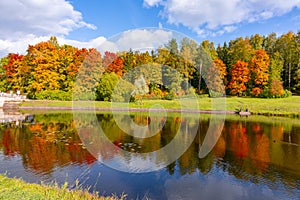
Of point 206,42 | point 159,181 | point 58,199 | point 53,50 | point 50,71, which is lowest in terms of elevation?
point 159,181

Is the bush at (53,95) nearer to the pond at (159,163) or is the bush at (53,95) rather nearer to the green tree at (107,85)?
the green tree at (107,85)

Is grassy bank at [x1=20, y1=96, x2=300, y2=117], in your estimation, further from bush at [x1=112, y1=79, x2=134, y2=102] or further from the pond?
the pond

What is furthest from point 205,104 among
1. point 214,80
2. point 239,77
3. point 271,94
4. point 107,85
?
point 107,85

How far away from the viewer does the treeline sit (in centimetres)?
4456

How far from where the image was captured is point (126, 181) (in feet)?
36.0

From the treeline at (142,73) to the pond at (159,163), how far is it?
23010 mm

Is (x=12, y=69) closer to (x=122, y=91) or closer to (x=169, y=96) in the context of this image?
(x=122, y=91)

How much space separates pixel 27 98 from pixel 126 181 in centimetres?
4497

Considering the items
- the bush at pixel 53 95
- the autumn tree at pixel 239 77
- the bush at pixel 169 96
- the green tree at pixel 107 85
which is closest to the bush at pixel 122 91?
the green tree at pixel 107 85

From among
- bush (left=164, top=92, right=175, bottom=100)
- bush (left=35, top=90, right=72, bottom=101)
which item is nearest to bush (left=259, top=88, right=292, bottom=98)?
bush (left=164, top=92, right=175, bottom=100)

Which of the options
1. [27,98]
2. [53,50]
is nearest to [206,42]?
[53,50]

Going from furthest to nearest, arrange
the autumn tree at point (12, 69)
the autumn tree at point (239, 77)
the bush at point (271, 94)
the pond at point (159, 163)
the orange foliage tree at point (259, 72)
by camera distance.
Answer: the autumn tree at point (12, 69), the autumn tree at point (239, 77), the orange foliage tree at point (259, 72), the bush at point (271, 94), the pond at point (159, 163)

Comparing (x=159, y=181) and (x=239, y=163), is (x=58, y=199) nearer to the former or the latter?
(x=159, y=181)

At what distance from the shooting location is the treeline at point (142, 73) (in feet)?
146
